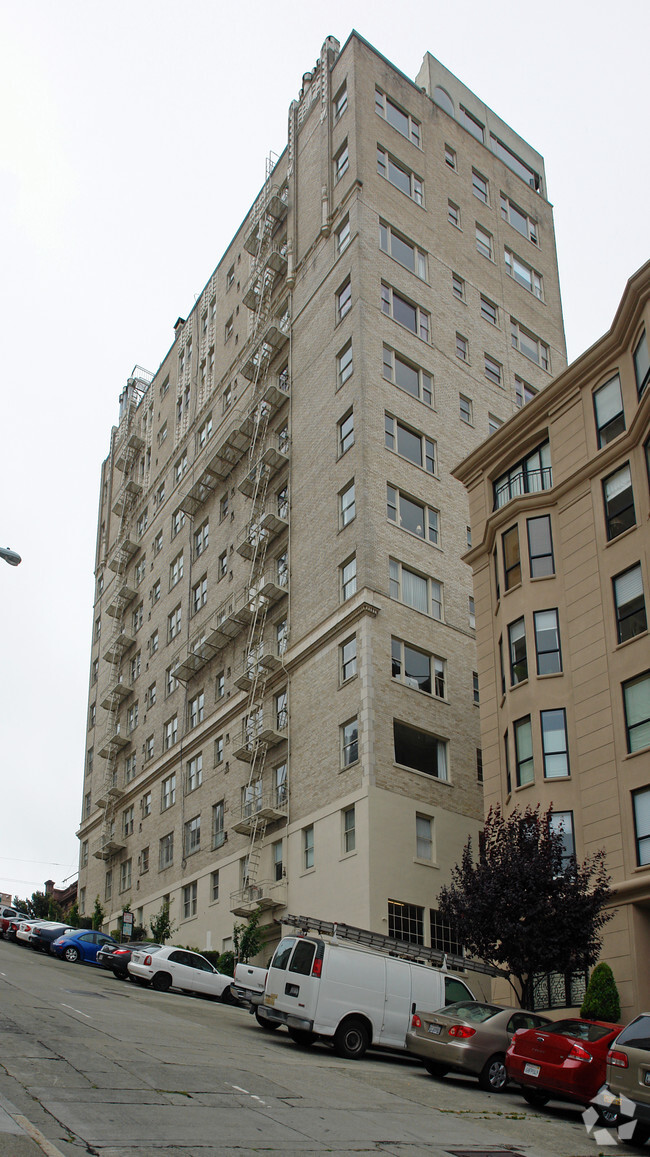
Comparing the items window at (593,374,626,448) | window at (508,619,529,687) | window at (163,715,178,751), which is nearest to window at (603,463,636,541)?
window at (593,374,626,448)

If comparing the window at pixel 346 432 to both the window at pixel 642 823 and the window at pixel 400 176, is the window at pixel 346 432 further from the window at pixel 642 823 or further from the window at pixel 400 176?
the window at pixel 642 823

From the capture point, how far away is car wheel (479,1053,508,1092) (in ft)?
59.9

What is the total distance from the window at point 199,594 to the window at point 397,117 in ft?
76.1

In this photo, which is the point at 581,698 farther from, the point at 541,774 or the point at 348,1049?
the point at 348,1049

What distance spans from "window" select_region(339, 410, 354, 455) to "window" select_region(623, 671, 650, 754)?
721 inches

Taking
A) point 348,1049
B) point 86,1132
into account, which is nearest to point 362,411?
point 348,1049

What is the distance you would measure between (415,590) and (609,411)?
12.4 metres

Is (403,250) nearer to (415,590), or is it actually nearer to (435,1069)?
(415,590)

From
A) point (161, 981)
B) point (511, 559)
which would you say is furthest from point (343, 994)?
point (511, 559)

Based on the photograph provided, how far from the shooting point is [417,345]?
46281mm

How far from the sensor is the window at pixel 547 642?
2973cm

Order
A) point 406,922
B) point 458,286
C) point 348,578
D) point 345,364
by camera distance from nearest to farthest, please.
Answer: point 406,922 < point 348,578 < point 345,364 < point 458,286

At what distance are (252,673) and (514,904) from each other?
23010mm

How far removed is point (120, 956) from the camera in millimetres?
30828
